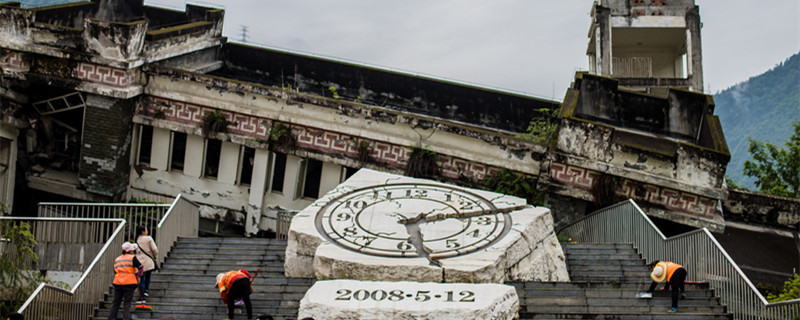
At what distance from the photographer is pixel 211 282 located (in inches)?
626

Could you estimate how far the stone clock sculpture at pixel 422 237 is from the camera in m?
14.7

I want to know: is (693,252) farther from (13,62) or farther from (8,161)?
(8,161)

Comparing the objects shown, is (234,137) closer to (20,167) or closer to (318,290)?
(20,167)

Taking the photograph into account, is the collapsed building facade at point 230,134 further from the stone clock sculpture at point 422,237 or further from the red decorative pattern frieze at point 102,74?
the stone clock sculpture at point 422,237

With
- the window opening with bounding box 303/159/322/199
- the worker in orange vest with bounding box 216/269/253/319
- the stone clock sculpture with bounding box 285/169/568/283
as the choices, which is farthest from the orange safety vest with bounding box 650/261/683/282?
the window opening with bounding box 303/159/322/199

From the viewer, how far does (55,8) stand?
89.2 feet

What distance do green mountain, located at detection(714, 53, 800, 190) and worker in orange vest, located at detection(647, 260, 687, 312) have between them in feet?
216

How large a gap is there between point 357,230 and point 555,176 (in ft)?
22.6

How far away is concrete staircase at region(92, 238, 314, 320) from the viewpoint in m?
14.7

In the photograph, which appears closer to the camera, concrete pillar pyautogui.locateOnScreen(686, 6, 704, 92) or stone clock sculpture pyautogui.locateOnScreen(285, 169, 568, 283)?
stone clock sculpture pyautogui.locateOnScreen(285, 169, 568, 283)

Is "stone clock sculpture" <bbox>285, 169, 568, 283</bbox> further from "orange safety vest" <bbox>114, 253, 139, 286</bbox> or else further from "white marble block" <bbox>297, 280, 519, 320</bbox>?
"orange safety vest" <bbox>114, 253, 139, 286</bbox>

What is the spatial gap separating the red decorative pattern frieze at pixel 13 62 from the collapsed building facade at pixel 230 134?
0.09ft

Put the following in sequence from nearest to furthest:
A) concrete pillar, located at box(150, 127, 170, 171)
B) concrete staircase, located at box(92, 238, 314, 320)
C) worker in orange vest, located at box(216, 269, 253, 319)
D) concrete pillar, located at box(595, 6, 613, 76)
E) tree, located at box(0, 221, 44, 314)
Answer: worker in orange vest, located at box(216, 269, 253, 319), concrete staircase, located at box(92, 238, 314, 320), tree, located at box(0, 221, 44, 314), concrete pillar, located at box(150, 127, 170, 171), concrete pillar, located at box(595, 6, 613, 76)

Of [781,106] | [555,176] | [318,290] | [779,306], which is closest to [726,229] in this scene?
[555,176]
